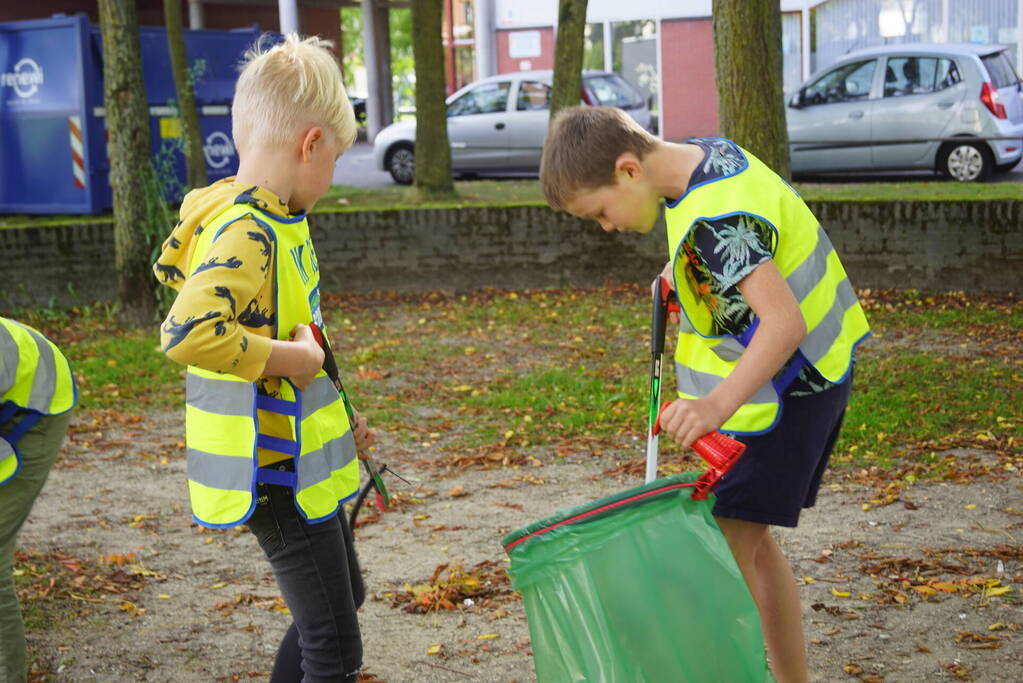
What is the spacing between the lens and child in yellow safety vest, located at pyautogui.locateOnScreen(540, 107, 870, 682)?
2428 mm

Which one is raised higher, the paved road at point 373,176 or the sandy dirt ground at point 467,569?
the paved road at point 373,176

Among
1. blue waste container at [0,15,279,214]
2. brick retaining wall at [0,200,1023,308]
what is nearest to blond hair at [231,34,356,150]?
brick retaining wall at [0,200,1023,308]

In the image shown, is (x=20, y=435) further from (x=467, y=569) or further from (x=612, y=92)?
(x=612, y=92)

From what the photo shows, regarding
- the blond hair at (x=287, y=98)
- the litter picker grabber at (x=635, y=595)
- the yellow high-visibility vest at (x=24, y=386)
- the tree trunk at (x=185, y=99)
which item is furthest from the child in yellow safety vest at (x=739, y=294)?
the tree trunk at (x=185, y=99)

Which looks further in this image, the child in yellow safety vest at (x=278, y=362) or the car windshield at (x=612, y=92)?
the car windshield at (x=612, y=92)

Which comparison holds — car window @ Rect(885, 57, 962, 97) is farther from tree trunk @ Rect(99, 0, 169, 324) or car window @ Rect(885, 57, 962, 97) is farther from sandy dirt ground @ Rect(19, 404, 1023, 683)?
sandy dirt ground @ Rect(19, 404, 1023, 683)

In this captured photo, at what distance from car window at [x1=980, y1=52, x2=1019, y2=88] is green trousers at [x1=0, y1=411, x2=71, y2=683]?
12904 mm

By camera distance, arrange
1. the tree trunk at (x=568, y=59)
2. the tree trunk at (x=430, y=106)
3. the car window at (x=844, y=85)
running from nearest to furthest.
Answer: the tree trunk at (x=430, y=106), the tree trunk at (x=568, y=59), the car window at (x=844, y=85)

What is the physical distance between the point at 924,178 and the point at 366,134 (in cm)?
1965

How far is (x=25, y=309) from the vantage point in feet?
32.2

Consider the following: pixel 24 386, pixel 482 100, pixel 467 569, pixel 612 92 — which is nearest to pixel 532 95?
pixel 482 100

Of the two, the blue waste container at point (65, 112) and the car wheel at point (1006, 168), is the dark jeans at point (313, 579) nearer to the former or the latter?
the blue waste container at point (65, 112)

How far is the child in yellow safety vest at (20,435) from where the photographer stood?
9.77 ft

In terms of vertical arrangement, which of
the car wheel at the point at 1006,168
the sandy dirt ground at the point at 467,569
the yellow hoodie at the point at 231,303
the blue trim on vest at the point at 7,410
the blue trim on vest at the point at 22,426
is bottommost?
the sandy dirt ground at the point at 467,569
